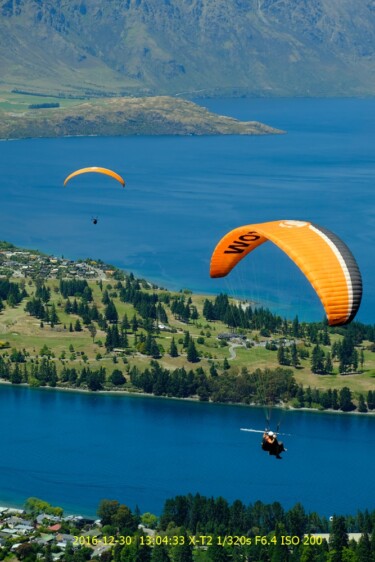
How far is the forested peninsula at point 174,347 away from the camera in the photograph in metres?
98.8

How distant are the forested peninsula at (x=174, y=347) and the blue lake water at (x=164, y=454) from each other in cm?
168

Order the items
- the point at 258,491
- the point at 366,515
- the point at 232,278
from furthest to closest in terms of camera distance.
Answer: the point at 232,278 < the point at 258,491 < the point at 366,515

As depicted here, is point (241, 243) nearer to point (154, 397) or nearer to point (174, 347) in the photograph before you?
point (154, 397)

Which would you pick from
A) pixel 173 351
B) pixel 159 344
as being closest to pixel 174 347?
pixel 173 351

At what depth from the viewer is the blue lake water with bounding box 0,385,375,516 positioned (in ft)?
257

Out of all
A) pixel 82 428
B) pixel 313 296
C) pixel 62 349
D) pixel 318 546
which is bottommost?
pixel 318 546

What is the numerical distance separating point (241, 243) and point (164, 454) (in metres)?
38.5

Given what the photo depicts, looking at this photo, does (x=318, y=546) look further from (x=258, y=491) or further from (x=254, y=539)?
(x=258, y=491)

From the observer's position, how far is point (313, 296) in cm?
12875

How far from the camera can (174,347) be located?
105688 mm

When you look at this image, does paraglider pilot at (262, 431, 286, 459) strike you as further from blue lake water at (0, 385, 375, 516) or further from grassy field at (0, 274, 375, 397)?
grassy field at (0, 274, 375, 397)

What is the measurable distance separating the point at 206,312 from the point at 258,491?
39.3 m

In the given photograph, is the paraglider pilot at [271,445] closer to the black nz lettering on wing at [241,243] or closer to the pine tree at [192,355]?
the black nz lettering on wing at [241,243]

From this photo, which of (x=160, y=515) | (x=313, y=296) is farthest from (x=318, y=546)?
(x=313, y=296)
